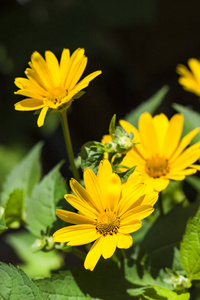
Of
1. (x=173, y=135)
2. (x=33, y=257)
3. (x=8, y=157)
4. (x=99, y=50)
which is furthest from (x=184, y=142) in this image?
(x=99, y=50)

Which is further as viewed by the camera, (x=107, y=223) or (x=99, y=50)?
(x=99, y=50)

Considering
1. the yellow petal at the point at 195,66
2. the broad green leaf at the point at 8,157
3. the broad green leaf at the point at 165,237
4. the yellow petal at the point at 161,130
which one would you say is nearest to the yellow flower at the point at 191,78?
the yellow petal at the point at 195,66

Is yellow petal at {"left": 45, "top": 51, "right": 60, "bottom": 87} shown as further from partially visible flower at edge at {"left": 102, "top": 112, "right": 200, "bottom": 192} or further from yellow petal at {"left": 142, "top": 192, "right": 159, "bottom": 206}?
yellow petal at {"left": 142, "top": 192, "right": 159, "bottom": 206}

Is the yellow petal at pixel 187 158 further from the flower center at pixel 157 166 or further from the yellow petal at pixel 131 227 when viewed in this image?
the yellow petal at pixel 131 227

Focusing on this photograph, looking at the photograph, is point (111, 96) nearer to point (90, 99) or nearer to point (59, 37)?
point (90, 99)

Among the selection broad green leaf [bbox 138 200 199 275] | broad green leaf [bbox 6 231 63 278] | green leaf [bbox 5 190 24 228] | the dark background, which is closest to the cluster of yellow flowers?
broad green leaf [bbox 138 200 199 275]

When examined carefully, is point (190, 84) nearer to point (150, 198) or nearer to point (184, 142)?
point (184, 142)
